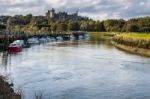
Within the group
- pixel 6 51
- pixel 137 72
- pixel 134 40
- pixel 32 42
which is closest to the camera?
pixel 137 72

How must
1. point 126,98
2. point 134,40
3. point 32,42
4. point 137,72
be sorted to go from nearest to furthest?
point 126,98
point 137,72
point 134,40
point 32,42

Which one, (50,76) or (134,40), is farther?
(134,40)

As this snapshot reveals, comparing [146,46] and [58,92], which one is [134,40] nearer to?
[146,46]

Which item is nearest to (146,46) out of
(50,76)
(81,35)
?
(50,76)

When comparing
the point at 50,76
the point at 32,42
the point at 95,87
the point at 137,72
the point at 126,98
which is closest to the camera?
the point at 126,98

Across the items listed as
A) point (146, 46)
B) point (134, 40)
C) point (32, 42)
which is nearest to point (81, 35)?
point (32, 42)

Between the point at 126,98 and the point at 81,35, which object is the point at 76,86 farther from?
the point at 81,35

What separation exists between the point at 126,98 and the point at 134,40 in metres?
52.6

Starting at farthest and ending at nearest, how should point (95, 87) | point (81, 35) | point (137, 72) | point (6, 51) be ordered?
point (81, 35) → point (6, 51) → point (137, 72) → point (95, 87)

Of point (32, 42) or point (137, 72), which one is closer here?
point (137, 72)

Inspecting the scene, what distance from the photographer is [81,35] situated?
6329 inches

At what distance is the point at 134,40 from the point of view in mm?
80688

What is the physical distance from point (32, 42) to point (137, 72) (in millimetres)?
57956

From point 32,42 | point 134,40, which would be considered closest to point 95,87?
point 134,40
